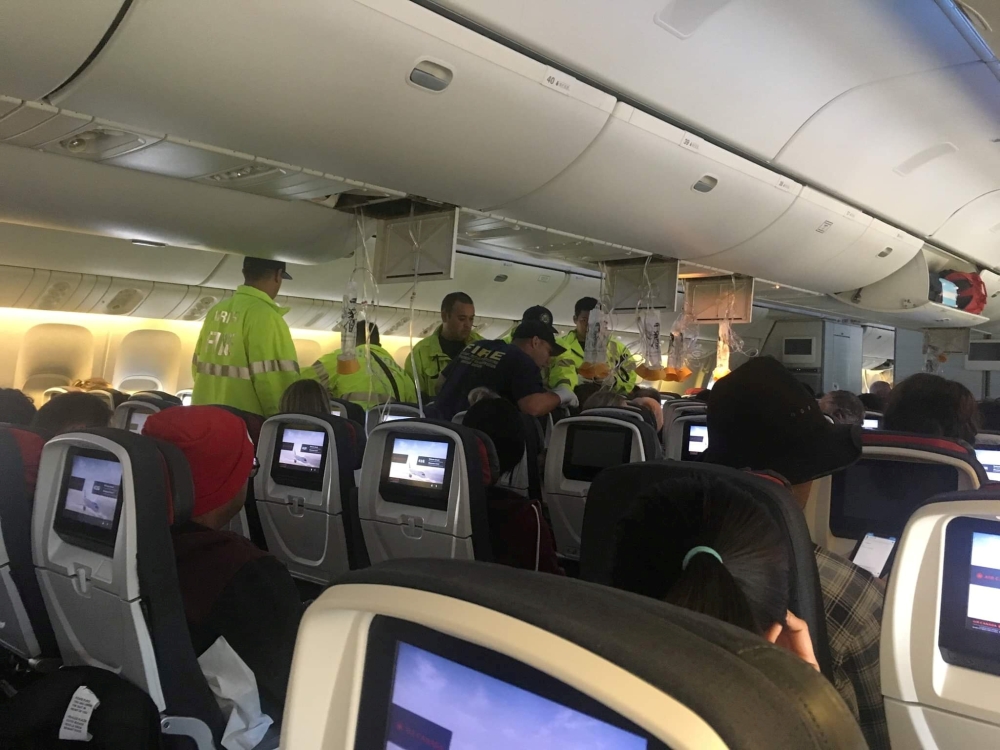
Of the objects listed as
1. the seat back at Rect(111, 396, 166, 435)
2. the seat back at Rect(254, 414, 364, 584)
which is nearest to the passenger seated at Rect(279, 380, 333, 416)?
the seat back at Rect(254, 414, 364, 584)

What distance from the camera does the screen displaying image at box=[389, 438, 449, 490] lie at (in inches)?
139

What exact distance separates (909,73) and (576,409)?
13.3 ft

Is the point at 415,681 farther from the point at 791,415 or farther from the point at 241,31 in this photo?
the point at 241,31

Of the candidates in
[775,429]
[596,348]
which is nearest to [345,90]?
[775,429]

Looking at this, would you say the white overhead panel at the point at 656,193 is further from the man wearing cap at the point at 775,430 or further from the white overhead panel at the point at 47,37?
the white overhead panel at the point at 47,37

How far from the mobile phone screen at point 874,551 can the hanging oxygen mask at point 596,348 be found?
3.62 m

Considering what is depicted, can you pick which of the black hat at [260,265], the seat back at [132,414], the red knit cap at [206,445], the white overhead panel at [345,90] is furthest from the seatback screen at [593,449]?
the seat back at [132,414]

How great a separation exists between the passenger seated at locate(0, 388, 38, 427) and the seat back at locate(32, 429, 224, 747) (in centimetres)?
312

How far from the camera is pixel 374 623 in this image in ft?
2.79

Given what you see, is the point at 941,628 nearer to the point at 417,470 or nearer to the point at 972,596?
the point at 972,596

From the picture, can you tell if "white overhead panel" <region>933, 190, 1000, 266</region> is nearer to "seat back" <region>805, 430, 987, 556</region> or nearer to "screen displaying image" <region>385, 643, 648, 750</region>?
"seat back" <region>805, 430, 987, 556</region>

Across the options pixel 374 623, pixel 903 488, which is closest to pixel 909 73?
pixel 903 488

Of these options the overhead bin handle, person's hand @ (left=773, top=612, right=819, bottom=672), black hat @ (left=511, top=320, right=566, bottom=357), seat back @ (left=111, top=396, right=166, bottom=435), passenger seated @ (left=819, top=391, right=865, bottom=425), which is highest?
the overhead bin handle

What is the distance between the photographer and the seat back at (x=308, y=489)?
396cm
